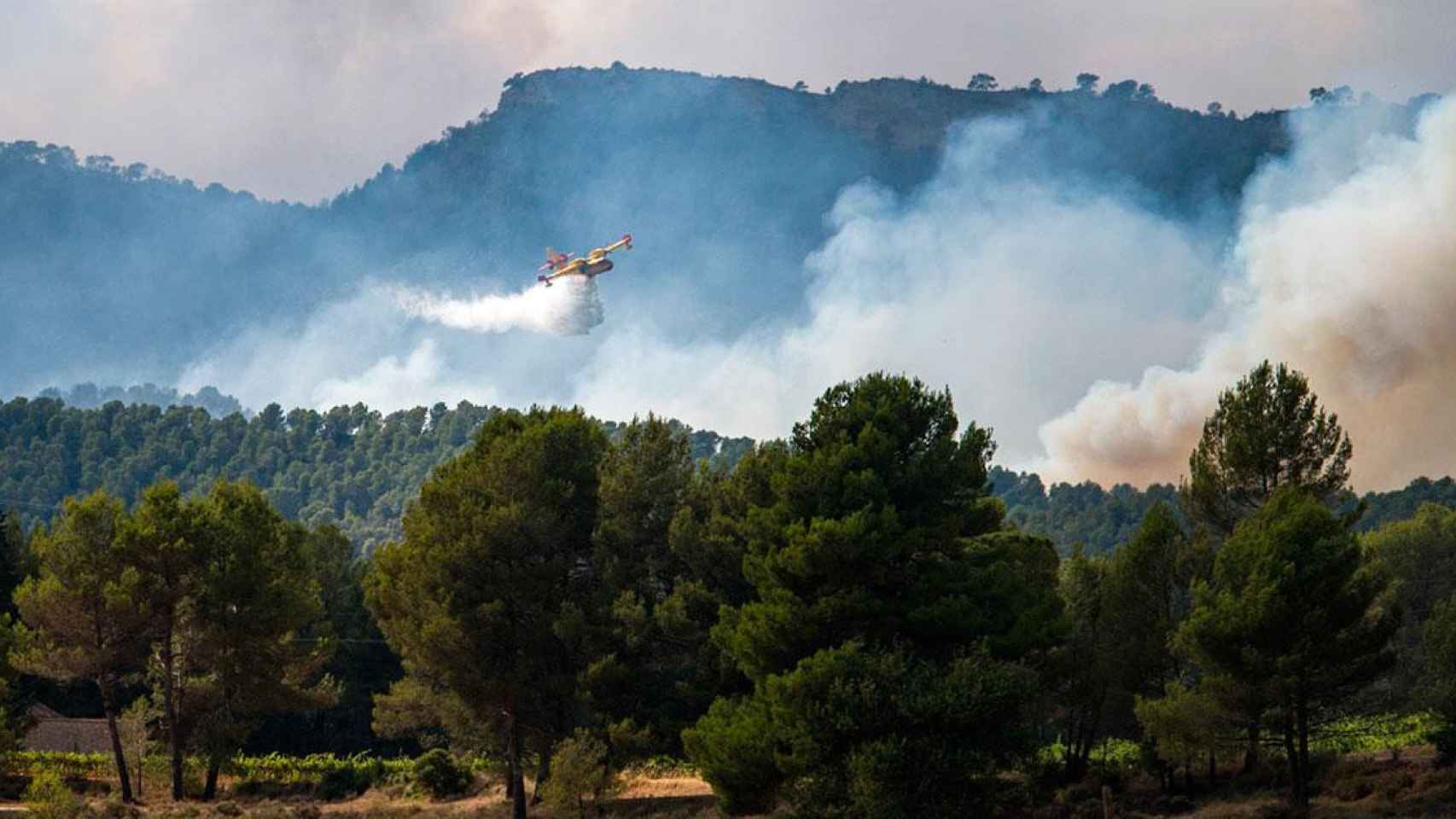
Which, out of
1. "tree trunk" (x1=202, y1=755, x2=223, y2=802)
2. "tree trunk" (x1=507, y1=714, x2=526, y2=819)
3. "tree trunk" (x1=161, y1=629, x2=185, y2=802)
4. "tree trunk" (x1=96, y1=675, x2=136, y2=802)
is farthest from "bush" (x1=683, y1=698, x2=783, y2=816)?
"tree trunk" (x1=96, y1=675, x2=136, y2=802)

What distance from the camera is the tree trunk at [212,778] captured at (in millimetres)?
60531

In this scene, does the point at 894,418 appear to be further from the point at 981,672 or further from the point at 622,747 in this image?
the point at 622,747

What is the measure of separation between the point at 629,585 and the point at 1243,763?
21.6m

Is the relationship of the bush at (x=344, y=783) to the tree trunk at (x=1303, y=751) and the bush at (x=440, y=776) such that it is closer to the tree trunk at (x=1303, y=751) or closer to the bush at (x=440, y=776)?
the bush at (x=440, y=776)

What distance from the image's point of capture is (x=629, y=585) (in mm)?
54281

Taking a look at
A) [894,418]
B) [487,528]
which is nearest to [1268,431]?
[894,418]

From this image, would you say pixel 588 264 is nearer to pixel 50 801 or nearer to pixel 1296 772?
pixel 50 801

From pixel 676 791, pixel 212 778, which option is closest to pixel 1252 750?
pixel 676 791

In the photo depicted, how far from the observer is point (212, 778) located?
60.9 m

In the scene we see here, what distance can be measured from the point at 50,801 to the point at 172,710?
972 cm

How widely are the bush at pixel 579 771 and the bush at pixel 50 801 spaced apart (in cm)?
1500

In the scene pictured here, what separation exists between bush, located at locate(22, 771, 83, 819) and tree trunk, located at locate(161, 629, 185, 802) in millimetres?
6850

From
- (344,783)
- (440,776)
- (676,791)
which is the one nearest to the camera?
(676,791)

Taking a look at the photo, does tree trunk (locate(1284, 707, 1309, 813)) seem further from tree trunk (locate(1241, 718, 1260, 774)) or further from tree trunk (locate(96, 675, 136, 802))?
tree trunk (locate(96, 675, 136, 802))
